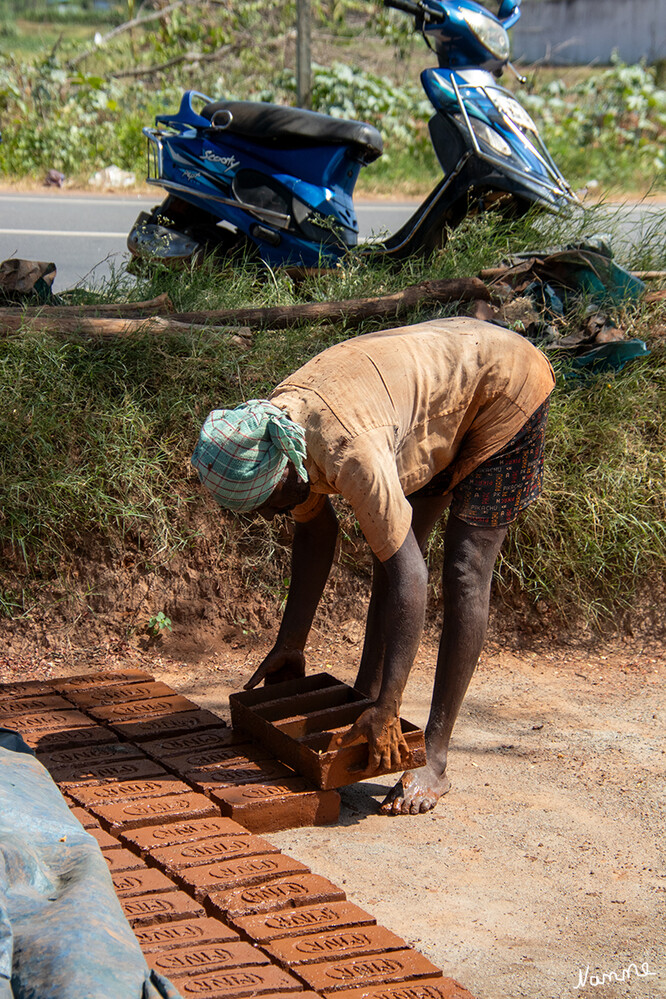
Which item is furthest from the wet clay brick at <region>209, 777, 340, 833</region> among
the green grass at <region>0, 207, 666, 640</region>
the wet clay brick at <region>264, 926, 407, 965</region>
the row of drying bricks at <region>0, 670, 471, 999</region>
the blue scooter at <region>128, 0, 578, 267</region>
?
the blue scooter at <region>128, 0, 578, 267</region>

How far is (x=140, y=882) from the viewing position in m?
2.56

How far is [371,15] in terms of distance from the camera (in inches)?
653

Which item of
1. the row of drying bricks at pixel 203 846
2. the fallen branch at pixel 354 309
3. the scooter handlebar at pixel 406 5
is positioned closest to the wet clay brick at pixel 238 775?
the row of drying bricks at pixel 203 846

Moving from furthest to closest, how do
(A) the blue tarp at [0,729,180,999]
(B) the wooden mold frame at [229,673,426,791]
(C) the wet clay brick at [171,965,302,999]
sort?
(B) the wooden mold frame at [229,673,426,791], (C) the wet clay brick at [171,965,302,999], (A) the blue tarp at [0,729,180,999]

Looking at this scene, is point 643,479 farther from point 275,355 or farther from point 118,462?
point 118,462

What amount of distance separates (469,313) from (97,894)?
11.2ft

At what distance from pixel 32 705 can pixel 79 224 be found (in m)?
6.88

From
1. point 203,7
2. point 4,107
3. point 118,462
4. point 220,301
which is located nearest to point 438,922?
point 118,462

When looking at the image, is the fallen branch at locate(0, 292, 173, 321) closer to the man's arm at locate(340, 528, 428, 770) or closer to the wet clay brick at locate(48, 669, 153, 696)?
the wet clay brick at locate(48, 669, 153, 696)

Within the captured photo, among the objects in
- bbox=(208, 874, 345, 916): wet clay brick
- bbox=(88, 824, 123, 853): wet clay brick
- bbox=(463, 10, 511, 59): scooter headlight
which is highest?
bbox=(463, 10, 511, 59): scooter headlight

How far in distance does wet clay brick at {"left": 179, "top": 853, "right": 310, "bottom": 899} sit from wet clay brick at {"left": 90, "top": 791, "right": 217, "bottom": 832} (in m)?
0.26

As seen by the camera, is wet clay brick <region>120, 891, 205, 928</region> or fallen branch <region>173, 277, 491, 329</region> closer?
wet clay brick <region>120, 891, 205, 928</region>

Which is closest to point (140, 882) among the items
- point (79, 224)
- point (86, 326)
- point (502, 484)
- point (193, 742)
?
point (193, 742)

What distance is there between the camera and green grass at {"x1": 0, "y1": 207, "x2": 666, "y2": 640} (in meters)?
4.27
